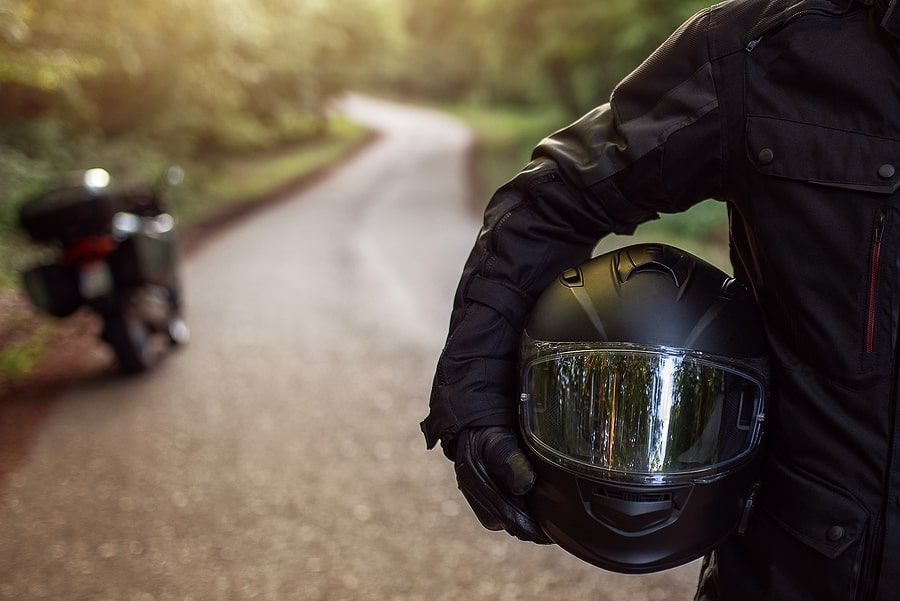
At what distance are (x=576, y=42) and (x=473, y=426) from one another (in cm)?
1301

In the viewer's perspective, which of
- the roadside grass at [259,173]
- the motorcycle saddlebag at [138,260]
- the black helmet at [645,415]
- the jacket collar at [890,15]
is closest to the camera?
the jacket collar at [890,15]

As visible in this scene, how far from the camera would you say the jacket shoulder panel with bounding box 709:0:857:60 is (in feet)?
4.28

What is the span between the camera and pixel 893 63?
1.26m

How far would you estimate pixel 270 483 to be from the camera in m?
4.02

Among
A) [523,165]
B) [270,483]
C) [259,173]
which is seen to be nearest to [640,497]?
[523,165]

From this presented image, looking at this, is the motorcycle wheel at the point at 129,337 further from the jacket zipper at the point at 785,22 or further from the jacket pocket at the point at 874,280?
the jacket pocket at the point at 874,280

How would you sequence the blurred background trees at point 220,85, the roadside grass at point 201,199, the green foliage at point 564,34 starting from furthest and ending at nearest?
the green foliage at point 564,34 < the blurred background trees at point 220,85 < the roadside grass at point 201,199

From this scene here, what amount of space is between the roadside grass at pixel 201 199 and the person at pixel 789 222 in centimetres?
485

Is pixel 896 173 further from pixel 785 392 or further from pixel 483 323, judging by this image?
pixel 483 323

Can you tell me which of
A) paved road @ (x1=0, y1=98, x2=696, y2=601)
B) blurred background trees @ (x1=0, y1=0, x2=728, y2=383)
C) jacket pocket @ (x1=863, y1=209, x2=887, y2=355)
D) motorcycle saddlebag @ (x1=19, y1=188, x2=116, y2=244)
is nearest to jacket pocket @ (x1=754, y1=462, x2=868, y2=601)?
jacket pocket @ (x1=863, y1=209, x2=887, y2=355)

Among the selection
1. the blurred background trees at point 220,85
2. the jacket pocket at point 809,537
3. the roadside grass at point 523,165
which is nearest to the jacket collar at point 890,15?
the jacket pocket at point 809,537

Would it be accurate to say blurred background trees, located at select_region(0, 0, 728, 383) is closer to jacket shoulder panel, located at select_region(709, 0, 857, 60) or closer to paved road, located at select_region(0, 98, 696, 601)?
paved road, located at select_region(0, 98, 696, 601)

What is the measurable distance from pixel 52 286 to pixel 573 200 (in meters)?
4.26

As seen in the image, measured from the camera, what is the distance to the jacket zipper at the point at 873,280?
1.25 metres
